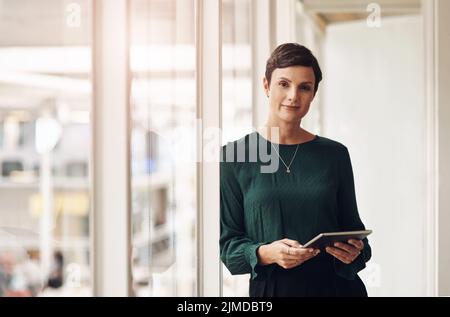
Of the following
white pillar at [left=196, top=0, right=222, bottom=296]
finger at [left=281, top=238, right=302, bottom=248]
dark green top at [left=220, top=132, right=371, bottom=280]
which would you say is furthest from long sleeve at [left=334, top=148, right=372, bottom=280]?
white pillar at [left=196, top=0, right=222, bottom=296]

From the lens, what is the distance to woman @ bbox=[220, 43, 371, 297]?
1.88 meters

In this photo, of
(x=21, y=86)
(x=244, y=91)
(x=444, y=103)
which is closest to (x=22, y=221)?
(x=21, y=86)

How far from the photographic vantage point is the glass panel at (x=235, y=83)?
192 cm

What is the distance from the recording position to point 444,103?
76.0 inches

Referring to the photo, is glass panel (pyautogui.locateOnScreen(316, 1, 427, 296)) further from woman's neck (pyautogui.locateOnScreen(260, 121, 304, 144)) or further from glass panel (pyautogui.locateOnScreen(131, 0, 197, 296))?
glass panel (pyautogui.locateOnScreen(131, 0, 197, 296))

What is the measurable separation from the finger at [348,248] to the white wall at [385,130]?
0.21 ft

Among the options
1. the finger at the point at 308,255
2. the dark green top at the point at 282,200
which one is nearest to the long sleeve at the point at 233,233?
the dark green top at the point at 282,200

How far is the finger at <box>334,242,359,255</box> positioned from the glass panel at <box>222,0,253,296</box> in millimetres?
285

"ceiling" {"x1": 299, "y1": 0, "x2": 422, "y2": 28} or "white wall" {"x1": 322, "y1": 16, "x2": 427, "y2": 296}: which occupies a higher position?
"ceiling" {"x1": 299, "y1": 0, "x2": 422, "y2": 28}

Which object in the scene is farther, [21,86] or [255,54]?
[255,54]

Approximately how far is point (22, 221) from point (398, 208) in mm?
1104

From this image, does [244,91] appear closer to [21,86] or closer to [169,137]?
[169,137]

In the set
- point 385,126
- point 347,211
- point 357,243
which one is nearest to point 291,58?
point 385,126
